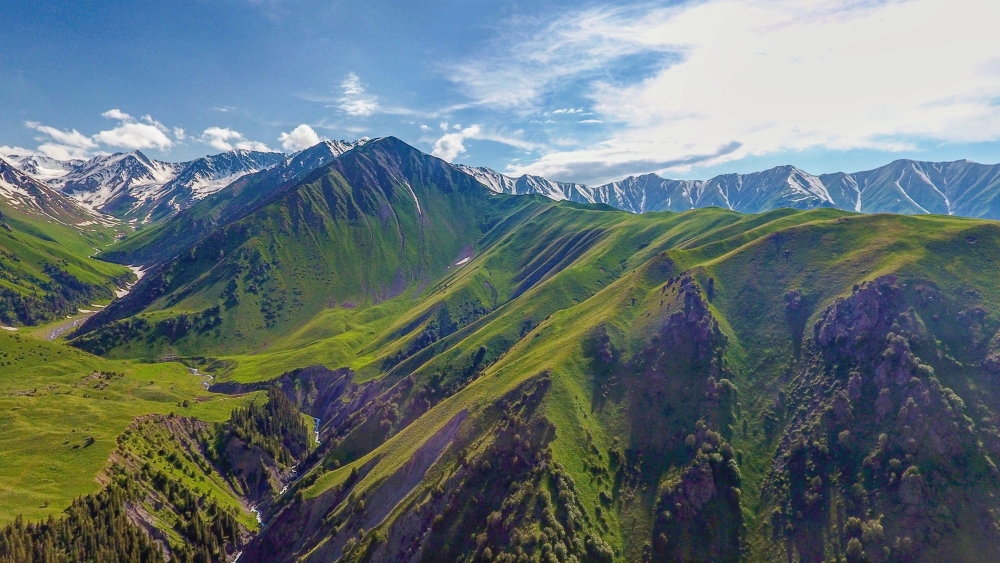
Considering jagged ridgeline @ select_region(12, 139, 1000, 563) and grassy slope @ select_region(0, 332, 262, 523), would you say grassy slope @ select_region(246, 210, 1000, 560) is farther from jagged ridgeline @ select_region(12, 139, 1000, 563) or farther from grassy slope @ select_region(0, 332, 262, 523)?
grassy slope @ select_region(0, 332, 262, 523)

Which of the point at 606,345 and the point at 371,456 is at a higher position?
the point at 606,345

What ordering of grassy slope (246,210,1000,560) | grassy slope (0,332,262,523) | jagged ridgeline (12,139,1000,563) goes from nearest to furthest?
jagged ridgeline (12,139,1000,563) → grassy slope (0,332,262,523) → grassy slope (246,210,1000,560)

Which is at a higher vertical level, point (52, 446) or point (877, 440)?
point (52, 446)

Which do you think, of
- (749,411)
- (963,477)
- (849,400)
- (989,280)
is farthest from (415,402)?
(989,280)

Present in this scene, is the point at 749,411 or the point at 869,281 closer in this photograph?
the point at 749,411

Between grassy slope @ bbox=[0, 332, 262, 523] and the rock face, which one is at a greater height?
grassy slope @ bbox=[0, 332, 262, 523]

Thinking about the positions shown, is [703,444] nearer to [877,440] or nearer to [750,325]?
[877,440]

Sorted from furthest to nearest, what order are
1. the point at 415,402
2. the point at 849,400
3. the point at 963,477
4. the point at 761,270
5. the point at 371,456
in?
the point at 415,402 → the point at 761,270 → the point at 371,456 → the point at 849,400 → the point at 963,477

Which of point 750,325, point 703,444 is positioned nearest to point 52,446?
point 703,444

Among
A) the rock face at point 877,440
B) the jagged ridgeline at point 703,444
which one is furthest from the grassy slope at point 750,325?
the rock face at point 877,440

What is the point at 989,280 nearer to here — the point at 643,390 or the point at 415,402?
the point at 643,390

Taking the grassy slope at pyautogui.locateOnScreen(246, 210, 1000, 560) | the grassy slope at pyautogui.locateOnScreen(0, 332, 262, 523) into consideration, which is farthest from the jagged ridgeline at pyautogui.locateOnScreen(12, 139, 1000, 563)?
the grassy slope at pyautogui.locateOnScreen(0, 332, 262, 523)
